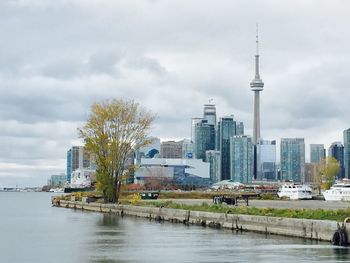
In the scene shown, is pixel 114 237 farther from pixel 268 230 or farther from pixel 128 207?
pixel 128 207

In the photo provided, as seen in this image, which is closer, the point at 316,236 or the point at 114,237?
the point at 316,236

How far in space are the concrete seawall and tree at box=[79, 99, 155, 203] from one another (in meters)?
10.1

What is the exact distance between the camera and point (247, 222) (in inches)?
1832

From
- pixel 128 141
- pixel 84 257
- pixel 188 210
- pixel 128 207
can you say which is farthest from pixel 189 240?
pixel 128 141

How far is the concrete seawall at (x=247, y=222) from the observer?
38500mm

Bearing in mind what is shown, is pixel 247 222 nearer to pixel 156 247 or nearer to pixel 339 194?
pixel 156 247

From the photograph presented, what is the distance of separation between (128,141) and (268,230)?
40.3 meters

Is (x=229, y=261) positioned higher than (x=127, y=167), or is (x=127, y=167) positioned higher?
(x=127, y=167)

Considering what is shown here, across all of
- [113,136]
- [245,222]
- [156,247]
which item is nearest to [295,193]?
[113,136]

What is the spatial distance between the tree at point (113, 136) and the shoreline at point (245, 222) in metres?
9.34

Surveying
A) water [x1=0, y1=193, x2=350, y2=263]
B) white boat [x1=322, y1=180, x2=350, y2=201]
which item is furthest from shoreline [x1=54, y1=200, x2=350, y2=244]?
white boat [x1=322, y1=180, x2=350, y2=201]

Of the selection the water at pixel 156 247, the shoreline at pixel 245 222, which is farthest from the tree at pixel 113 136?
the water at pixel 156 247

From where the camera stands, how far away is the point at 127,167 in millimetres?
84062

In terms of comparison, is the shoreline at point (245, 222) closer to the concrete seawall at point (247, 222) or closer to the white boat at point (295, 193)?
the concrete seawall at point (247, 222)
